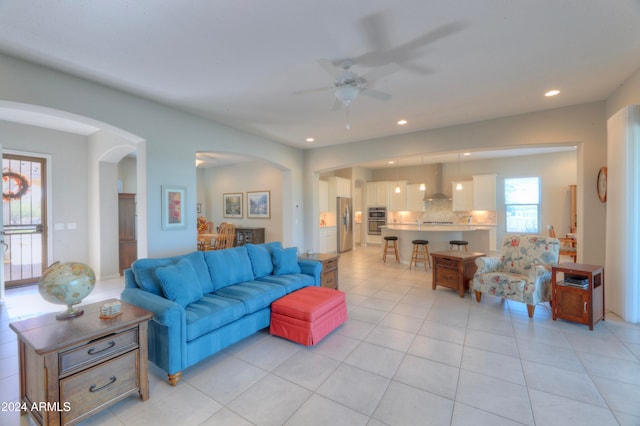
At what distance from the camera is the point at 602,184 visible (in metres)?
3.81

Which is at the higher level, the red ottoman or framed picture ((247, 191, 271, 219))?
framed picture ((247, 191, 271, 219))

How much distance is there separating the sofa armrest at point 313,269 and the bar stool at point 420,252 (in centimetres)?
330

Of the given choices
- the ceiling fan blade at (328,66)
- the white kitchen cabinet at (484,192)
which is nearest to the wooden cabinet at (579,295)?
the ceiling fan blade at (328,66)

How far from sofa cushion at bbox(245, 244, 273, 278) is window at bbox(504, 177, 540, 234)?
26.0 feet

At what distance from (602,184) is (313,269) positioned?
13.9 feet

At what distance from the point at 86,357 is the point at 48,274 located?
24.8 inches

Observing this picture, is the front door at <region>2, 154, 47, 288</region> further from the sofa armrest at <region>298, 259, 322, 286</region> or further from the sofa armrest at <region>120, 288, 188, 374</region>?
the sofa armrest at <region>298, 259, 322, 286</region>

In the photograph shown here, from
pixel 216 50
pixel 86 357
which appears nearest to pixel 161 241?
pixel 86 357

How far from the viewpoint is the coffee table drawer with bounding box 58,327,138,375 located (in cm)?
169

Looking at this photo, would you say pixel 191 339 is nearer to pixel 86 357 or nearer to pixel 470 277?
pixel 86 357

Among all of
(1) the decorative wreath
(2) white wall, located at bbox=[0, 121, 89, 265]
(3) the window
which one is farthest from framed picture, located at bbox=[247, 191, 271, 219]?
(3) the window

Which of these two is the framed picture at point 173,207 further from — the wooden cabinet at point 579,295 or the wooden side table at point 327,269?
the wooden cabinet at point 579,295

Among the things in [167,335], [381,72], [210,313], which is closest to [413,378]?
[210,313]

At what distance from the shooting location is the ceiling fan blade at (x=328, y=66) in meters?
2.75
